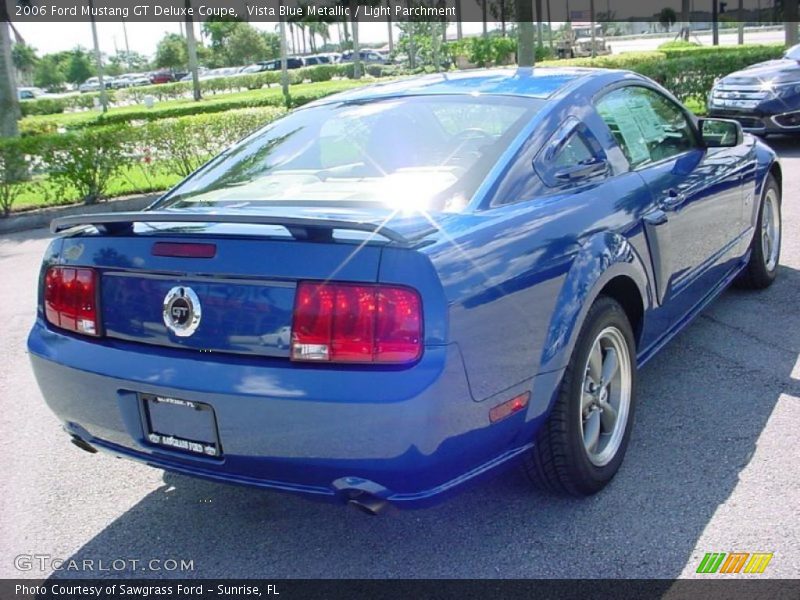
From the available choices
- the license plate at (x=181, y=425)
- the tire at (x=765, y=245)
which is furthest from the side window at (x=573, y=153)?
the tire at (x=765, y=245)

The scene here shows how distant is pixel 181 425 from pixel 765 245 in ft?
13.8

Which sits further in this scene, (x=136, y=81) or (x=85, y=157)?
(x=136, y=81)

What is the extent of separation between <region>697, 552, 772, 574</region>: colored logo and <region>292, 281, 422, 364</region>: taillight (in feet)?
4.01

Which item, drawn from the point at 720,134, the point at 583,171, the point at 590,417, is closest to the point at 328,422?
the point at 590,417

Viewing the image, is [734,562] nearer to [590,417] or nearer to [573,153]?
[590,417]

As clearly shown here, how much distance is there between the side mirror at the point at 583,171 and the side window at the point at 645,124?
291 mm

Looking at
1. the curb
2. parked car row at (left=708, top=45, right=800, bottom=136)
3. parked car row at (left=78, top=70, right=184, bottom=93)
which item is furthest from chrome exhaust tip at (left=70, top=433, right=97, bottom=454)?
parked car row at (left=78, top=70, right=184, bottom=93)

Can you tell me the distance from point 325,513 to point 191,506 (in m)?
0.55

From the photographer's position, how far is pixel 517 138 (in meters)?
3.12

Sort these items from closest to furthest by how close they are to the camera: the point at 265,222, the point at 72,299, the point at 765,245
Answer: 1. the point at 265,222
2. the point at 72,299
3. the point at 765,245

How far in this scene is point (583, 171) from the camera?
3.30 metres

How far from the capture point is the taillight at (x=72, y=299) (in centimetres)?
285

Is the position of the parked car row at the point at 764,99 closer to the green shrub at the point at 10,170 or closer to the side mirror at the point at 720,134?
the side mirror at the point at 720,134

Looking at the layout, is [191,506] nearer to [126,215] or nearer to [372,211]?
[126,215]
